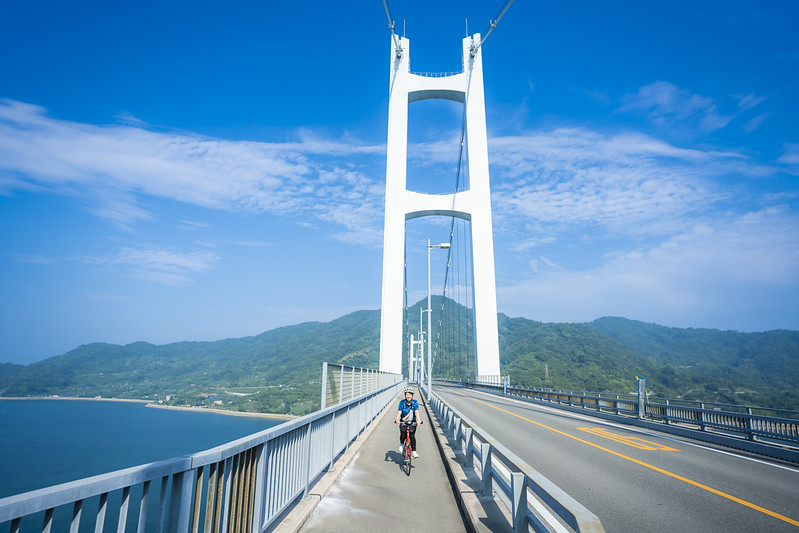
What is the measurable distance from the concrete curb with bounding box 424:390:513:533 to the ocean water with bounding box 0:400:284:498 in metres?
36.0

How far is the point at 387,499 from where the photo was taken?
6.29 meters

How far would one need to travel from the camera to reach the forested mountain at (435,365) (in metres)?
64.1

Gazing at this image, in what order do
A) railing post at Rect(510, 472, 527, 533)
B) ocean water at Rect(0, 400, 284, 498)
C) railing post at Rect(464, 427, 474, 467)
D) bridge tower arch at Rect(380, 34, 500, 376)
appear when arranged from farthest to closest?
1. ocean water at Rect(0, 400, 284, 498)
2. bridge tower arch at Rect(380, 34, 500, 376)
3. railing post at Rect(464, 427, 474, 467)
4. railing post at Rect(510, 472, 527, 533)

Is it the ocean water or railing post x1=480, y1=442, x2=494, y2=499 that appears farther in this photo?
the ocean water

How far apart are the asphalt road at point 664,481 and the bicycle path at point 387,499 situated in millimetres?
1711

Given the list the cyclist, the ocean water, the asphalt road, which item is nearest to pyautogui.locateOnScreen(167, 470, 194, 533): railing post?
the asphalt road

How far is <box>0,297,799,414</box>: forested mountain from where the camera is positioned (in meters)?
64.1

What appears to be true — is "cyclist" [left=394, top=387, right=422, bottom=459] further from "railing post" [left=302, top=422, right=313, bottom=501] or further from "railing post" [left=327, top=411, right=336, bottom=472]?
"railing post" [left=302, top=422, right=313, bottom=501]

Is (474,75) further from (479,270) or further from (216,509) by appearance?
(216,509)

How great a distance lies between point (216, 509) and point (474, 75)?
46.8 m

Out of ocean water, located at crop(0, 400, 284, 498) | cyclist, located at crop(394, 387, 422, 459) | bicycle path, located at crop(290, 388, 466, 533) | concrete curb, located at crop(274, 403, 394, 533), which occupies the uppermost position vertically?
cyclist, located at crop(394, 387, 422, 459)

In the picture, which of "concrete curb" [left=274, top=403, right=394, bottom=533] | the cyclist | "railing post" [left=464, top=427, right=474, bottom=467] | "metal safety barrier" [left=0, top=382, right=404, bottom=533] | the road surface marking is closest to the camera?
"metal safety barrier" [left=0, top=382, right=404, bottom=533]

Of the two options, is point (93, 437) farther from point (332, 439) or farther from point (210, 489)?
point (210, 489)

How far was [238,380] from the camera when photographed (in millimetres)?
93312
